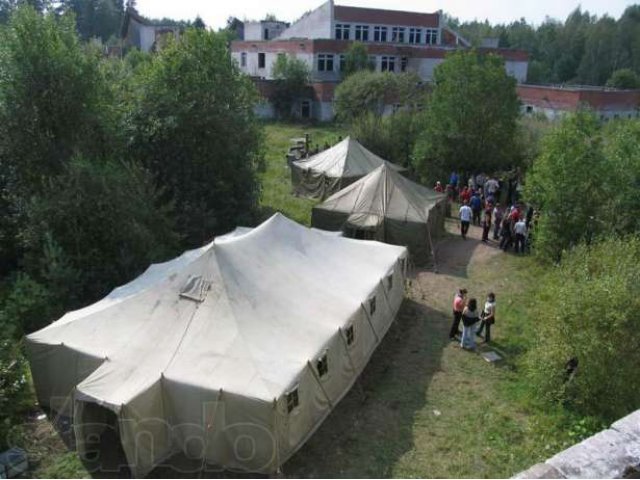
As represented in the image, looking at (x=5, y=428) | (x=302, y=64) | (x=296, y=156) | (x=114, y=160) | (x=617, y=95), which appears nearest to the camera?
(x=5, y=428)

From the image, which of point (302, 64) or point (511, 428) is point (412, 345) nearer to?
point (511, 428)

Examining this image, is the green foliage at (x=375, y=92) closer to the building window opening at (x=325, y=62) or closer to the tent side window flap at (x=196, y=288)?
the building window opening at (x=325, y=62)

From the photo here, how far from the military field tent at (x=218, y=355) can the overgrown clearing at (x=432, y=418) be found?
432 mm

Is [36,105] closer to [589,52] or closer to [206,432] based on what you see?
[206,432]

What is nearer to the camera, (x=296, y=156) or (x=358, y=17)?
(x=296, y=156)

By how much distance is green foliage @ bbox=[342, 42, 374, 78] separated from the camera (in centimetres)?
4328

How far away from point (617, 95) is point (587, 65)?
4348 cm

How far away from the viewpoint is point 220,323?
32.7 feet

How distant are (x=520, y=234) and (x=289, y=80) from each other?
29.1 metres

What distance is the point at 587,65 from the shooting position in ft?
244

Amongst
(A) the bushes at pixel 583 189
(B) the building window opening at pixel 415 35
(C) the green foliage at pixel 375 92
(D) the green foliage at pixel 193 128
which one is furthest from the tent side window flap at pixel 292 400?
(B) the building window opening at pixel 415 35

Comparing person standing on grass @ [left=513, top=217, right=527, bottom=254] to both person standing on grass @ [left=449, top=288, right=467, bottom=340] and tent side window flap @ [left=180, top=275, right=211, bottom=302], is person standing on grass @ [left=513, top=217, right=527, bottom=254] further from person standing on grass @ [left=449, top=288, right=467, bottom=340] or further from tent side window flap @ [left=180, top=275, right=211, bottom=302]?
tent side window flap @ [left=180, top=275, right=211, bottom=302]

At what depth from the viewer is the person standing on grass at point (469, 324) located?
12359 mm

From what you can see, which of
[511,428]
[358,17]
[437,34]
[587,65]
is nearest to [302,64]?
[358,17]
